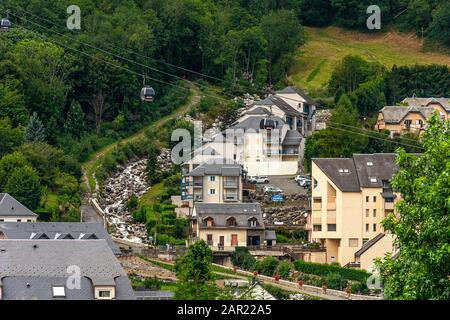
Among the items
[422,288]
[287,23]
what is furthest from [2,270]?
[287,23]

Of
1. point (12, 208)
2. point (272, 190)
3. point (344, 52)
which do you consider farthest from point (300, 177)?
point (344, 52)

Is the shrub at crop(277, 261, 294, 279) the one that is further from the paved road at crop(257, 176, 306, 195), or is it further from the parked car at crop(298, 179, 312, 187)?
the parked car at crop(298, 179, 312, 187)

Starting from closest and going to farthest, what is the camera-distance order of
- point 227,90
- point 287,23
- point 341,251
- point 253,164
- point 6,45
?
point 341,251, point 253,164, point 6,45, point 227,90, point 287,23

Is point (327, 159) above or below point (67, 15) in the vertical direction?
below

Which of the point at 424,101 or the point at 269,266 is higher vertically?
the point at 424,101

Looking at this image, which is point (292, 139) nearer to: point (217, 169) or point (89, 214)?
point (217, 169)

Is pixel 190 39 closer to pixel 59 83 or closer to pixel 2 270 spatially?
pixel 59 83

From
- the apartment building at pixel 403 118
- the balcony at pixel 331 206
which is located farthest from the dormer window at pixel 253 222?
the apartment building at pixel 403 118

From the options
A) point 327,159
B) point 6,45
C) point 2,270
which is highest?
point 6,45
